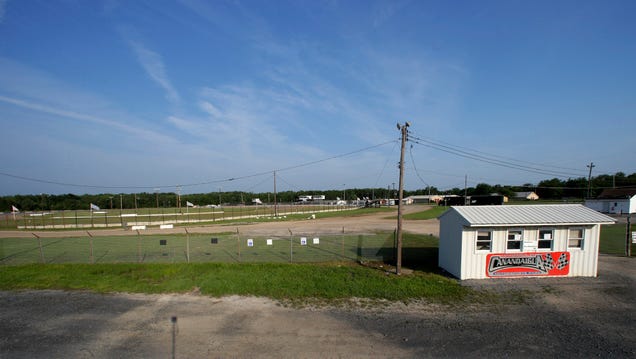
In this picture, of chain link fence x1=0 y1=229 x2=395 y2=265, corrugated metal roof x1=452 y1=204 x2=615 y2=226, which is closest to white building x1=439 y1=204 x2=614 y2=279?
corrugated metal roof x1=452 y1=204 x2=615 y2=226

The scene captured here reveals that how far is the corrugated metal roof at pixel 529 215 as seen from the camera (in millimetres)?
14734

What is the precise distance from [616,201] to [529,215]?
57.8 m

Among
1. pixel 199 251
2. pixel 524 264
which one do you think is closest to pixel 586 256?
pixel 524 264

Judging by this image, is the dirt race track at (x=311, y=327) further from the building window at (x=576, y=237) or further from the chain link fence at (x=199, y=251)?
the chain link fence at (x=199, y=251)

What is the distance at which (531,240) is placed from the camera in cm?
1506

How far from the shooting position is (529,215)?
50.8 feet

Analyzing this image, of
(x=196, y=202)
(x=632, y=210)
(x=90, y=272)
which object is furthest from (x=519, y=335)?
(x=196, y=202)

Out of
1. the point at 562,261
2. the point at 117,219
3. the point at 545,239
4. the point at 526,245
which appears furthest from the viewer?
the point at 117,219

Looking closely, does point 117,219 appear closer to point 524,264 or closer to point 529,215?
point 524,264

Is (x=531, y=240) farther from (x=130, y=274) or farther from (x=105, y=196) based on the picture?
(x=105, y=196)

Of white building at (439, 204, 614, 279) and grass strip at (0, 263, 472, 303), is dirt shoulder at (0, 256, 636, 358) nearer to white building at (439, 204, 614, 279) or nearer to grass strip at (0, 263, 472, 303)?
grass strip at (0, 263, 472, 303)

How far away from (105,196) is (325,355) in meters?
154

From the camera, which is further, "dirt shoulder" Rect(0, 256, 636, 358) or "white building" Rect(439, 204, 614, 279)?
"white building" Rect(439, 204, 614, 279)

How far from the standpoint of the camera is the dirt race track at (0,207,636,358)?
8367mm
